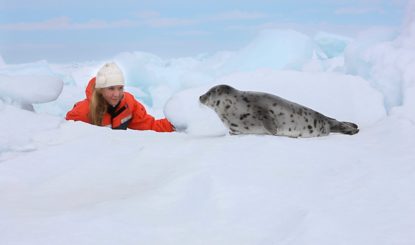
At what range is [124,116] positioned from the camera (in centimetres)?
422

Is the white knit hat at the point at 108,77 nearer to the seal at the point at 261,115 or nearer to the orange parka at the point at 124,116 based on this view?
the orange parka at the point at 124,116

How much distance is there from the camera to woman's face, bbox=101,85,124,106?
3.90 metres

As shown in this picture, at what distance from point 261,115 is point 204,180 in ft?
2.90

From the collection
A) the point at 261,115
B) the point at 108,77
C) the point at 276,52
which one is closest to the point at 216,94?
the point at 261,115

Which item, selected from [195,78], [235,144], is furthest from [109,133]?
[195,78]

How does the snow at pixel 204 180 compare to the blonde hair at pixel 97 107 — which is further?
the blonde hair at pixel 97 107

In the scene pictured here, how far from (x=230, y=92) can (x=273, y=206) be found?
47.6 inches

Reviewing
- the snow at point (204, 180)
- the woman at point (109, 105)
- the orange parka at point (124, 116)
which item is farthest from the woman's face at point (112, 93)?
the snow at point (204, 180)

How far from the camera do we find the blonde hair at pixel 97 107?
3.90 metres

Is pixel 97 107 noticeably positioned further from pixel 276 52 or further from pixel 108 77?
pixel 276 52

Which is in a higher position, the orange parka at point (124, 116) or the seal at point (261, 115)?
the seal at point (261, 115)

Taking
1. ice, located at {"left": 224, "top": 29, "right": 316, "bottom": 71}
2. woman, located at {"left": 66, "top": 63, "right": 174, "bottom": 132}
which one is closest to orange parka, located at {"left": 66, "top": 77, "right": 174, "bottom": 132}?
woman, located at {"left": 66, "top": 63, "right": 174, "bottom": 132}

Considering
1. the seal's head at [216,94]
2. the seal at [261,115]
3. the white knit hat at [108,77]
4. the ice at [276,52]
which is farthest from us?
the ice at [276,52]

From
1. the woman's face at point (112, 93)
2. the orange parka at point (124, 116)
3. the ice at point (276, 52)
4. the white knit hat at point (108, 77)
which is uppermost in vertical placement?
the white knit hat at point (108, 77)
